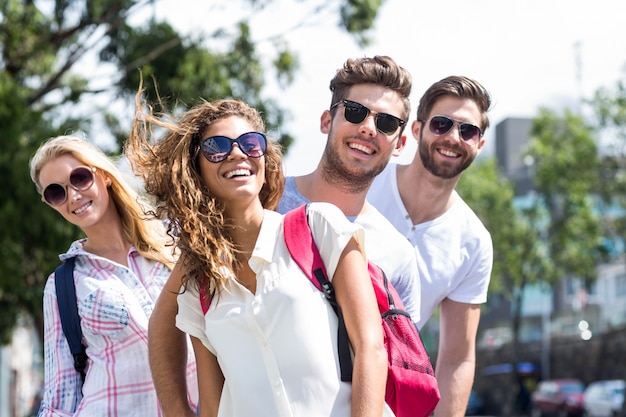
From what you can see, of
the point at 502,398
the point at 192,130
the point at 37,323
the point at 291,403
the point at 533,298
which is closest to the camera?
the point at 291,403

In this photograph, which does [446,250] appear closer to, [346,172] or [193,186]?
[346,172]

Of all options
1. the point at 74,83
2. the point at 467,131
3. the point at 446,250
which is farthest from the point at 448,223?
the point at 74,83

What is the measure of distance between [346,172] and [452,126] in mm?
764

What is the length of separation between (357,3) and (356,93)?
43.4ft

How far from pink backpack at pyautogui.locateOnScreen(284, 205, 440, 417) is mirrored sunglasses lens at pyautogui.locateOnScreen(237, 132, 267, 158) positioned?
23cm

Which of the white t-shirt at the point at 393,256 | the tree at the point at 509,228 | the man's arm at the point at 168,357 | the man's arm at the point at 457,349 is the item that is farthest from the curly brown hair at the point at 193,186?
the tree at the point at 509,228

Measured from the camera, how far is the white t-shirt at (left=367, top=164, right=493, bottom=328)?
455 centimetres

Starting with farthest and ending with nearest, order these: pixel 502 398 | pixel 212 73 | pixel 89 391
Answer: pixel 502 398 < pixel 212 73 < pixel 89 391

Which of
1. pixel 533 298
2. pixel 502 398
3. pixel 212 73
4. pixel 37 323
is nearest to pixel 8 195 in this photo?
pixel 212 73

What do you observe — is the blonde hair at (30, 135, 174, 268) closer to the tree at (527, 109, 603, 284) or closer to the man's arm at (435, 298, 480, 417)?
the man's arm at (435, 298, 480, 417)

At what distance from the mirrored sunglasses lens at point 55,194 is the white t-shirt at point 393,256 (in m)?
0.84

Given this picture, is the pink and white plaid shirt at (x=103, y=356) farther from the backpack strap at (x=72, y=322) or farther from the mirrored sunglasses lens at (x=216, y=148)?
the mirrored sunglasses lens at (x=216, y=148)

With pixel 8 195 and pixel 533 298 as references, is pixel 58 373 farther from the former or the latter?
pixel 533 298

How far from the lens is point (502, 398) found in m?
63.2
